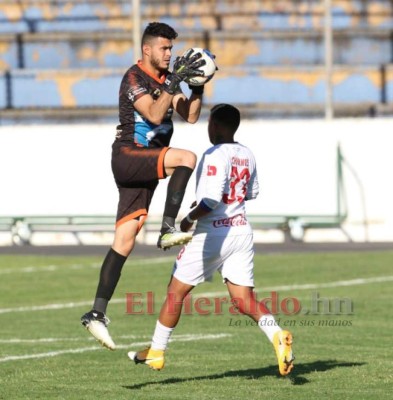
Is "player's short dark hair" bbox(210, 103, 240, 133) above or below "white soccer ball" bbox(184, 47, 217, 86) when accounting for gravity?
below

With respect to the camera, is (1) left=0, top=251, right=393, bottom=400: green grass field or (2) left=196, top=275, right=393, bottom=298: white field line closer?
(1) left=0, top=251, right=393, bottom=400: green grass field

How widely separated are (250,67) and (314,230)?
5037 millimetres

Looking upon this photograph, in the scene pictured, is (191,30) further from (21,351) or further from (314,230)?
(21,351)

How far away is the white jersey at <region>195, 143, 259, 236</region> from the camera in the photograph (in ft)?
27.7

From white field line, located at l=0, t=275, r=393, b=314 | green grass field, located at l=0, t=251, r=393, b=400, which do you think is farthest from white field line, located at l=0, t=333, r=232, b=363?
white field line, located at l=0, t=275, r=393, b=314

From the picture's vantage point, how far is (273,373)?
31.1 feet

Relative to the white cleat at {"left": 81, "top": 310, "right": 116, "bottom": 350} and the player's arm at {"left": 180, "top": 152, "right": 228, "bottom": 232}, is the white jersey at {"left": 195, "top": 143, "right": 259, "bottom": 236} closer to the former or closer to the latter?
the player's arm at {"left": 180, "top": 152, "right": 228, "bottom": 232}

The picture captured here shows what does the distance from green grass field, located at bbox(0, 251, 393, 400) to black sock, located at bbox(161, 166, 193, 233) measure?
1.18 m

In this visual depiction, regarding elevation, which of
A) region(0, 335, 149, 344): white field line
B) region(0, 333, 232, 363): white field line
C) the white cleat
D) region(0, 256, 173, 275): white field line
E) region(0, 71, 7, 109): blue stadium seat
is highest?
region(0, 71, 7, 109): blue stadium seat

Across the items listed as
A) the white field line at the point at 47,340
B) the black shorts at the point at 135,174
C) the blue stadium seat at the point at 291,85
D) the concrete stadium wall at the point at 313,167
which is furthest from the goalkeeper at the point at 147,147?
the blue stadium seat at the point at 291,85

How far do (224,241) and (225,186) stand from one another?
0.39m

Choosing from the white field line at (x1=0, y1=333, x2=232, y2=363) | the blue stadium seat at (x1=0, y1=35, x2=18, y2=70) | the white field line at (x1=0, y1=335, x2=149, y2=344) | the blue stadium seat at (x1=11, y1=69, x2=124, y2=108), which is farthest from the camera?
the blue stadium seat at (x1=0, y1=35, x2=18, y2=70)

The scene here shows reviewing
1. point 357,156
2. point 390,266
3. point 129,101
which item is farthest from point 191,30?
point 129,101

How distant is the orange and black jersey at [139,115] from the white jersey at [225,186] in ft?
1.39
